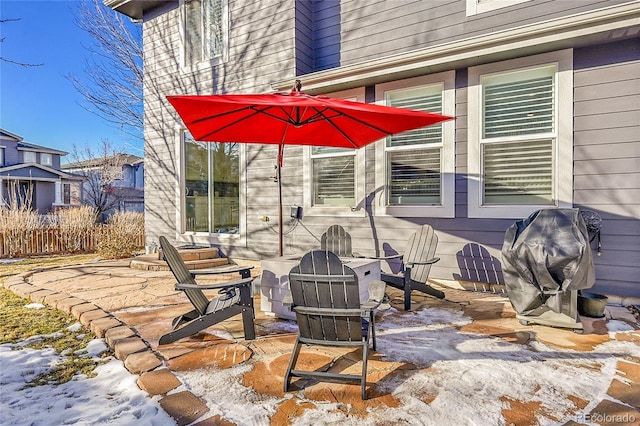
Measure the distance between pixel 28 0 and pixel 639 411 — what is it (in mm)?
10608

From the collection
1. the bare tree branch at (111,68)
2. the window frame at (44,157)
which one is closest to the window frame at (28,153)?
→ the window frame at (44,157)

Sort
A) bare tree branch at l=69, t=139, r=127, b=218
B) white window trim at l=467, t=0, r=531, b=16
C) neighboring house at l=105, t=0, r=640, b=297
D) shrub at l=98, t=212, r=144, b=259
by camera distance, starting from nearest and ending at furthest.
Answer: neighboring house at l=105, t=0, r=640, b=297, white window trim at l=467, t=0, r=531, b=16, shrub at l=98, t=212, r=144, b=259, bare tree branch at l=69, t=139, r=127, b=218

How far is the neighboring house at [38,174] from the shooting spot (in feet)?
68.0

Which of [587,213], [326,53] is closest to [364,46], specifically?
[326,53]

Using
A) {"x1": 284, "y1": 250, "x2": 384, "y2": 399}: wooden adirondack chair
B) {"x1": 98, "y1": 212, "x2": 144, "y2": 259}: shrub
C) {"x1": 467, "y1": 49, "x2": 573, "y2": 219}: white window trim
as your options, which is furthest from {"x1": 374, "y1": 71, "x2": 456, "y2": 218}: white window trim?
{"x1": 98, "y1": 212, "x2": 144, "y2": 259}: shrub

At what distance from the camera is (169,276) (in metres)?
5.66

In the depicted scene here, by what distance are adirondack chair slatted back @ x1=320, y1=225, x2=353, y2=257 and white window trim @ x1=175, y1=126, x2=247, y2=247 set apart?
2.02m

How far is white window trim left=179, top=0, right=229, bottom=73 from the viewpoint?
6.50 meters

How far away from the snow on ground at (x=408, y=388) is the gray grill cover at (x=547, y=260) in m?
0.51

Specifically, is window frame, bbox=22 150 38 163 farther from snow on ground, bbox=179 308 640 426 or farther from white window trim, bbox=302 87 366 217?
snow on ground, bbox=179 308 640 426

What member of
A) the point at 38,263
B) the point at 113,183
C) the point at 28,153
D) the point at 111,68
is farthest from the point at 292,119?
the point at 28,153

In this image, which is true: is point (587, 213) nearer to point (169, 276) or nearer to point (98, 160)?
point (169, 276)

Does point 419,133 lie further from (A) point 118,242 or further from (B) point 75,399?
(A) point 118,242

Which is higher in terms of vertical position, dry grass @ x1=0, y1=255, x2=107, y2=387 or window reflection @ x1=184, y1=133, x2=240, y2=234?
window reflection @ x1=184, y1=133, x2=240, y2=234
